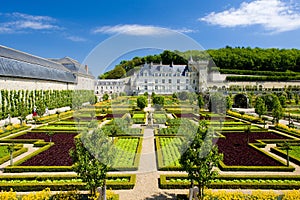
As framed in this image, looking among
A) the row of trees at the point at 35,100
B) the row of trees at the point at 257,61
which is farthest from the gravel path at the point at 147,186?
the row of trees at the point at 257,61

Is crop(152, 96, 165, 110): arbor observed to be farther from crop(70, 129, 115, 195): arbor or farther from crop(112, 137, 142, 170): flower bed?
crop(70, 129, 115, 195): arbor

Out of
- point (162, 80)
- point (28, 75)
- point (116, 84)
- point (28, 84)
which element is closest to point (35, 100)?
point (28, 84)

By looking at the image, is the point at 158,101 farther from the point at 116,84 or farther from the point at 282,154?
the point at 282,154

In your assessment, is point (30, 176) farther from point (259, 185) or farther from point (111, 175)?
point (259, 185)

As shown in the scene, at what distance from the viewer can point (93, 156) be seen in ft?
21.2

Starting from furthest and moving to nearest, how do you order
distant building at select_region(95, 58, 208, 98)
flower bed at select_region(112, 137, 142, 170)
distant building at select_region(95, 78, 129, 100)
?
distant building at select_region(95, 78, 129, 100), distant building at select_region(95, 58, 208, 98), flower bed at select_region(112, 137, 142, 170)

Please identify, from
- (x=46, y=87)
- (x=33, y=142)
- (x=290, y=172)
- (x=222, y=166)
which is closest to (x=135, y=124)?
(x=33, y=142)

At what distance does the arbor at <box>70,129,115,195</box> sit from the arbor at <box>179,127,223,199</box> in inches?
87.5

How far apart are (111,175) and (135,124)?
11.8 metres

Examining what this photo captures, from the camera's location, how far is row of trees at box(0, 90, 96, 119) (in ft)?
75.0

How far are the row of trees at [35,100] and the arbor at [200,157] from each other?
11.5 meters

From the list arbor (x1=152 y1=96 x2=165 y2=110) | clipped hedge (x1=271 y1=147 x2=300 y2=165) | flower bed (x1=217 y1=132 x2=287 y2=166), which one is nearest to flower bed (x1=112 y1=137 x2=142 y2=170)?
flower bed (x1=217 y1=132 x2=287 y2=166)

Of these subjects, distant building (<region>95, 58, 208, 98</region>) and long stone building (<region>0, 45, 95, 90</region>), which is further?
long stone building (<region>0, 45, 95, 90</region>)

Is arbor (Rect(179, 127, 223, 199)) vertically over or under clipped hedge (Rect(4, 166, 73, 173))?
over
